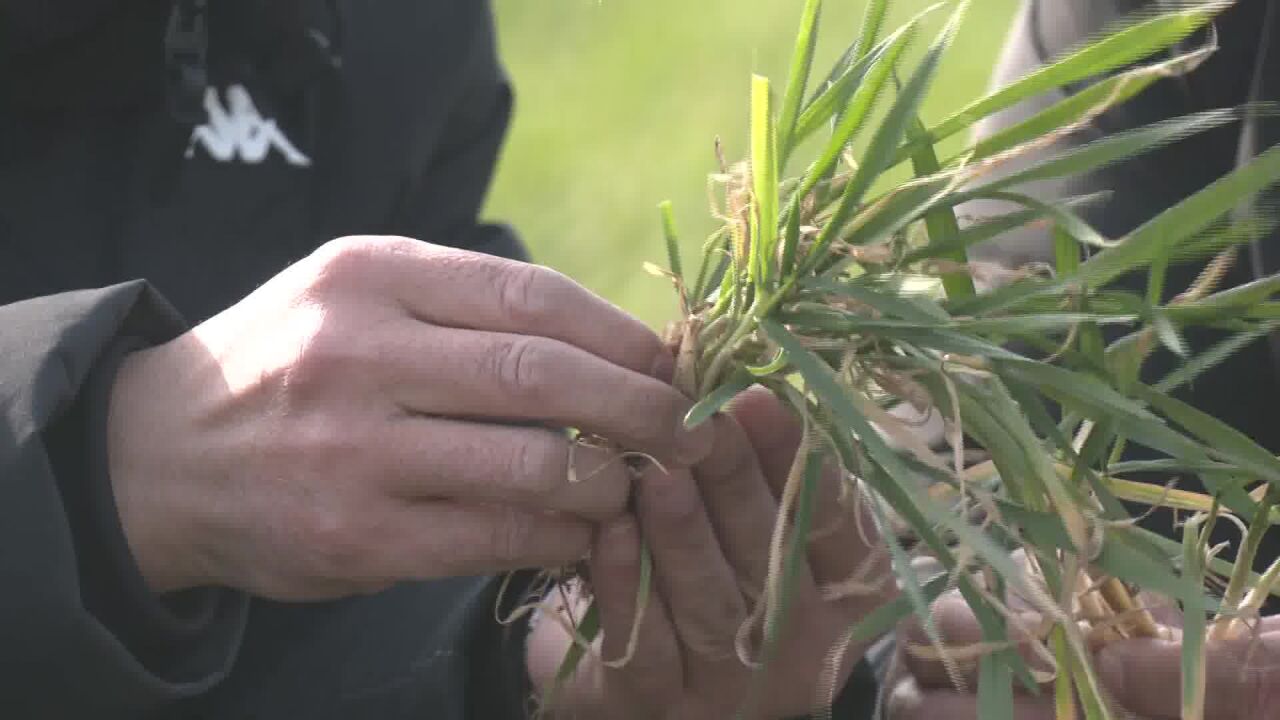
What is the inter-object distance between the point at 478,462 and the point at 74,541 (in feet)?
0.68

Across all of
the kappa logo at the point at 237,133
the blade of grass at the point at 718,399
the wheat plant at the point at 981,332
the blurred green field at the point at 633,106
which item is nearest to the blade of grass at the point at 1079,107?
the wheat plant at the point at 981,332

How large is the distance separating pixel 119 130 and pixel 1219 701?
0.79 meters

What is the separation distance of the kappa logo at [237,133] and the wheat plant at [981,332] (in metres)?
0.48

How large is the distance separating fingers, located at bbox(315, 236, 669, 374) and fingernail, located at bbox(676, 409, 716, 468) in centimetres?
5

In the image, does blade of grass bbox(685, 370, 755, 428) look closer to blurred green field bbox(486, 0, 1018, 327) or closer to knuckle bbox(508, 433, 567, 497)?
knuckle bbox(508, 433, 567, 497)

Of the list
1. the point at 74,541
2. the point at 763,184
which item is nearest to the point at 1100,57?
the point at 763,184

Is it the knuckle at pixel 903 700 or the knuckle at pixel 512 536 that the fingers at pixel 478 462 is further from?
the knuckle at pixel 903 700

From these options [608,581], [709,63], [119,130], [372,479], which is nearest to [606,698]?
[608,581]

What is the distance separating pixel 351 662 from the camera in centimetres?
92

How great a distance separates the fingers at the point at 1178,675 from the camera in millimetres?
761

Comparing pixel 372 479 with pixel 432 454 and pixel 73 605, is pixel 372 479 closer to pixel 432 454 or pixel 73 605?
pixel 432 454

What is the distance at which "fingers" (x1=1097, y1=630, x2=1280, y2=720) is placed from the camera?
76cm

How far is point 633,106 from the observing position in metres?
3.59

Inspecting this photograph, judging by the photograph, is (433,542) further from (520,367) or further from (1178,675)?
(1178,675)
